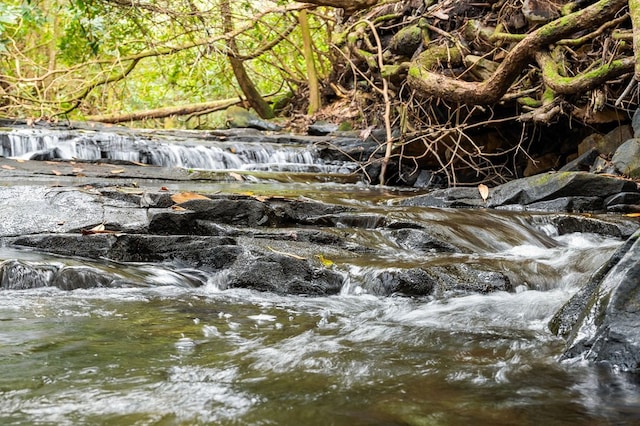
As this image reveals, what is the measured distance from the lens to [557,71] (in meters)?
6.51

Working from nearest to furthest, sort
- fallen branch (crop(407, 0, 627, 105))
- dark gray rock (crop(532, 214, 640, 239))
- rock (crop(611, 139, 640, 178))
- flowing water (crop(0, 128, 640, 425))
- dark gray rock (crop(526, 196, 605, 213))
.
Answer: flowing water (crop(0, 128, 640, 425))
dark gray rock (crop(532, 214, 640, 239))
fallen branch (crop(407, 0, 627, 105))
dark gray rock (crop(526, 196, 605, 213))
rock (crop(611, 139, 640, 178))

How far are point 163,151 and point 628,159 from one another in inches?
231

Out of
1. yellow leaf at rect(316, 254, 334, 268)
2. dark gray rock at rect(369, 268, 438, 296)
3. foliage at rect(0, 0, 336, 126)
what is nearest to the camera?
dark gray rock at rect(369, 268, 438, 296)

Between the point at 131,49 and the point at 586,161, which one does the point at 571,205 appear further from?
the point at 131,49

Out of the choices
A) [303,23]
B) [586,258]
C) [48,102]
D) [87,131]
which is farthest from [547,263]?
[303,23]

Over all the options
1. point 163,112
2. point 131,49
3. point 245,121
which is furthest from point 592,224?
point 163,112

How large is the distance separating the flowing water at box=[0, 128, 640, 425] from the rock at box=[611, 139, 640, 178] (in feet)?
11.2

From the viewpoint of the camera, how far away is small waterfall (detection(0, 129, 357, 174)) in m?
8.43

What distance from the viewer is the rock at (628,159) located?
6.91 meters

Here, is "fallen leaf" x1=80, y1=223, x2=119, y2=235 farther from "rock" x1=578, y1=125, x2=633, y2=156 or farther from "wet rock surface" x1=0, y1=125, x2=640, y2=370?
"rock" x1=578, y1=125, x2=633, y2=156

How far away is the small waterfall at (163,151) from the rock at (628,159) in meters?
3.77

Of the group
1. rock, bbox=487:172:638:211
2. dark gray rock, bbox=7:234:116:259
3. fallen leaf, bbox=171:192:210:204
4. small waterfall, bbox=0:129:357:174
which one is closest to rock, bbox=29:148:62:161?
small waterfall, bbox=0:129:357:174

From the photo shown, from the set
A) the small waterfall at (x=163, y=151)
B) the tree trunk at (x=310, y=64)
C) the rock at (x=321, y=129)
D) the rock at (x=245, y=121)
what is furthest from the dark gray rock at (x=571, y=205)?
the tree trunk at (x=310, y=64)

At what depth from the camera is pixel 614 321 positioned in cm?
215
